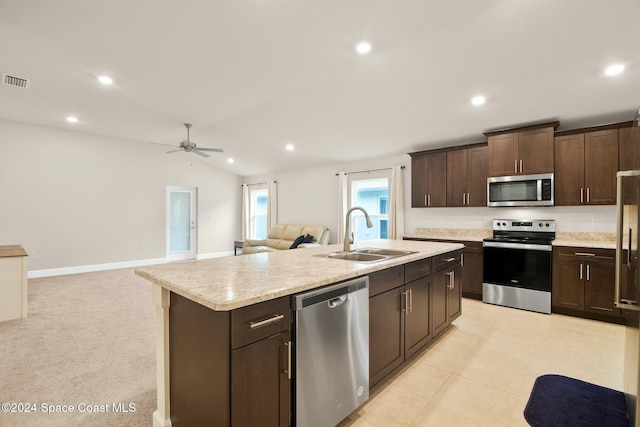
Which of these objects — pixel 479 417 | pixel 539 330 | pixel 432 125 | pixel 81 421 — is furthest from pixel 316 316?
pixel 432 125

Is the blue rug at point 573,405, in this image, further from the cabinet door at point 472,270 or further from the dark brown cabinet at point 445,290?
the cabinet door at point 472,270

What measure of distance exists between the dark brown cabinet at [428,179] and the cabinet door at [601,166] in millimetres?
1701

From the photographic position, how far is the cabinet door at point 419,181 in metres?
4.94

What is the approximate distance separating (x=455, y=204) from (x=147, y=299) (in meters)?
4.88

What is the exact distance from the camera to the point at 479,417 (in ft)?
5.96

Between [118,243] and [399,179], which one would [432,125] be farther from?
[118,243]

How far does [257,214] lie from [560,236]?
281 inches

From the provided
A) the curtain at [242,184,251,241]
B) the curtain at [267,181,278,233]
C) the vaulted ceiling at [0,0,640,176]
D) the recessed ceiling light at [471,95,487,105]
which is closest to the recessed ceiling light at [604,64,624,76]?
the vaulted ceiling at [0,0,640,176]

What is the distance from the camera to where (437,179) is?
15.7 ft

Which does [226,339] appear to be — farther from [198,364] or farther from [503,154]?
[503,154]

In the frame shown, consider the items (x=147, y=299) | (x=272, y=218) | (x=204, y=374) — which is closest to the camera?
(x=204, y=374)

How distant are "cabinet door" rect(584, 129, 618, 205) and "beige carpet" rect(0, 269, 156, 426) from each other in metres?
4.94

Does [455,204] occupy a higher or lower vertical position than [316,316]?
higher

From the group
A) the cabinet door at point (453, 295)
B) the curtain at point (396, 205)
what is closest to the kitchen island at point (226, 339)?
the cabinet door at point (453, 295)
